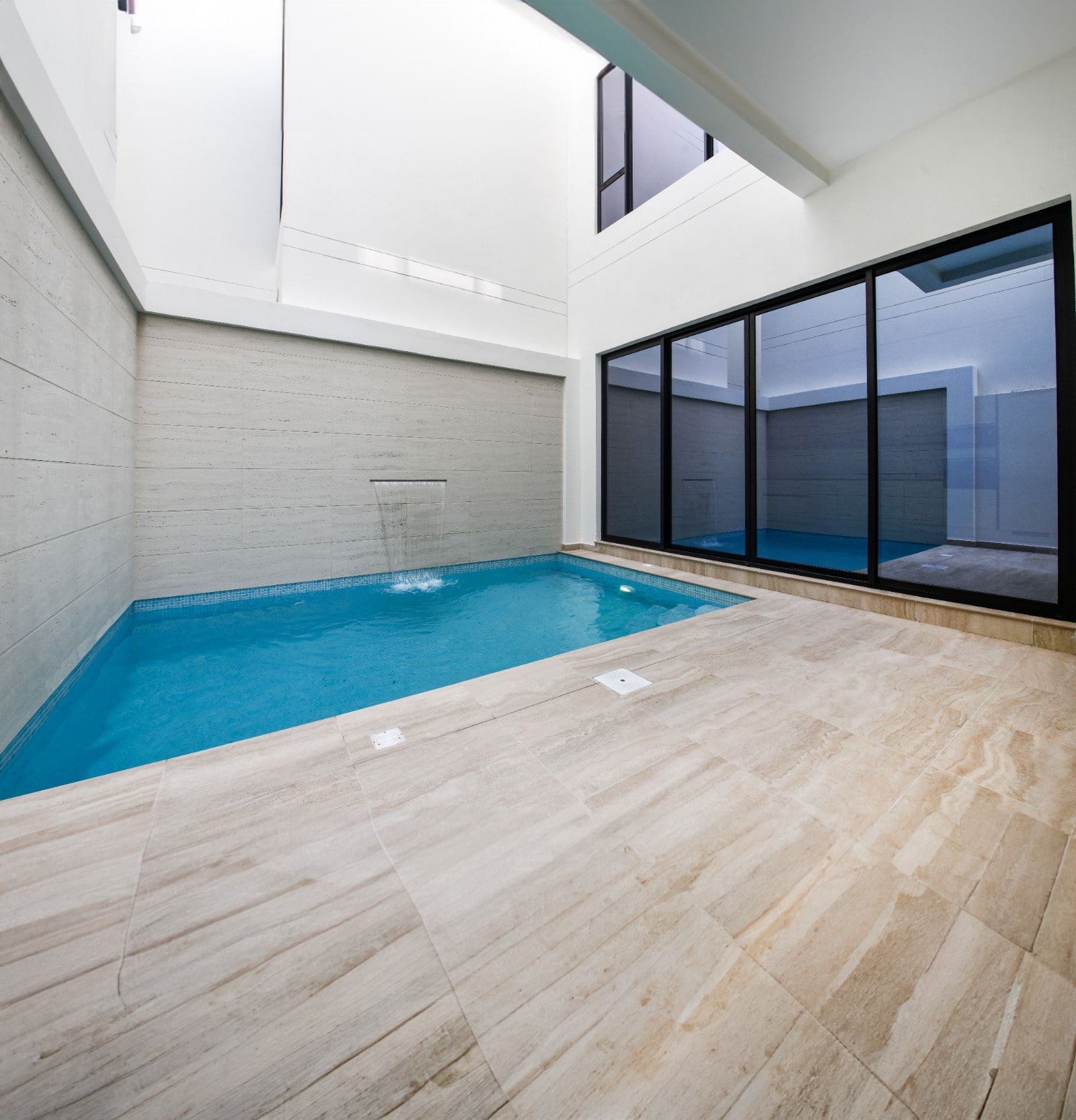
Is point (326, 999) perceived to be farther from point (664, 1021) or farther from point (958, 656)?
point (958, 656)

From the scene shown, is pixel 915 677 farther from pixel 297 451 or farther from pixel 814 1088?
pixel 297 451

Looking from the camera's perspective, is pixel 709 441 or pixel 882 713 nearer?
pixel 882 713

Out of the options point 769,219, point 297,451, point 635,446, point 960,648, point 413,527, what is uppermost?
point 769,219

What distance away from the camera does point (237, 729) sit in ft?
7.09

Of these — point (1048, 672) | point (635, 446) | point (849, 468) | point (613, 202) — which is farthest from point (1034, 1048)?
point (613, 202)

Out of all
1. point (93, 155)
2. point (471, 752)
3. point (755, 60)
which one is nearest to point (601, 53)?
point (755, 60)

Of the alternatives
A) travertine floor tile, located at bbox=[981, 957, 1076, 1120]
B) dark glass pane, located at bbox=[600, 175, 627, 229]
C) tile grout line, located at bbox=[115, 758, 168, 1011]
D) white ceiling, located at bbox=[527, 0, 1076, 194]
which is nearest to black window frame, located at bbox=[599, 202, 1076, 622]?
white ceiling, located at bbox=[527, 0, 1076, 194]

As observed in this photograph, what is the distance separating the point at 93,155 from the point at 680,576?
16.3ft

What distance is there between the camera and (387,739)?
1.60 m

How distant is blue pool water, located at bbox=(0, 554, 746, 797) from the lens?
6.84 ft

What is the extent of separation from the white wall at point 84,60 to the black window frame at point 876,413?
4313 millimetres

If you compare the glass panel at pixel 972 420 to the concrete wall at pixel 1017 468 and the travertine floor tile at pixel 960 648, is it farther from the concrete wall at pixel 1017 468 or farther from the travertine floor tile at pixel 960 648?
the travertine floor tile at pixel 960 648

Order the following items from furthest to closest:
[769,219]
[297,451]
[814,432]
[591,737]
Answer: [297,451] → [769,219] → [814,432] → [591,737]

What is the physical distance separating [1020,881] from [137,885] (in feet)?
6.22
